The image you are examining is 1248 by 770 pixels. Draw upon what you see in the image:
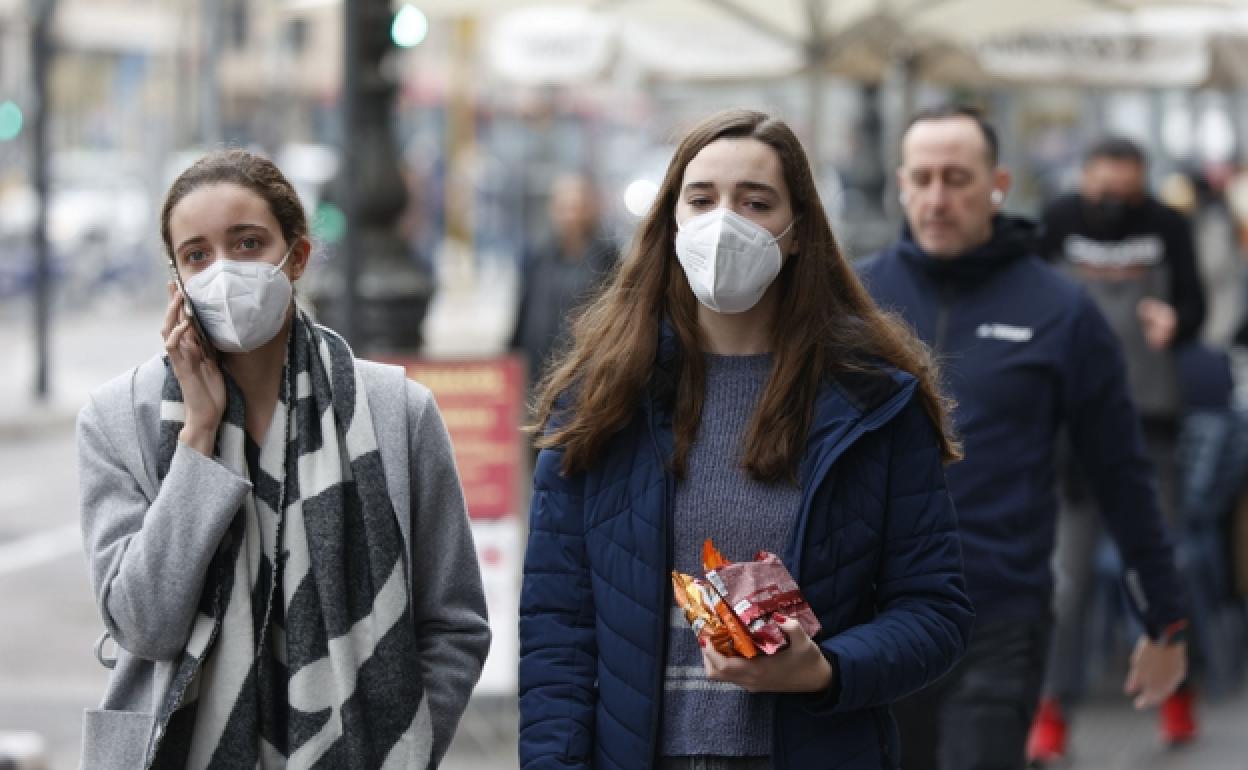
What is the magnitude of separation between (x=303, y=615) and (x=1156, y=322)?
18.4 feet

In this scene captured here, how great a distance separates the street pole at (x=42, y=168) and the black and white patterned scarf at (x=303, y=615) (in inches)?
669

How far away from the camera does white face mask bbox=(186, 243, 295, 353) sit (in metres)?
2.99

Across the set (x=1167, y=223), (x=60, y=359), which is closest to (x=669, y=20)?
(x=1167, y=223)

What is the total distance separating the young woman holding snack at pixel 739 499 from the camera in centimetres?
300

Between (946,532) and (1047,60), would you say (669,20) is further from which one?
(946,532)

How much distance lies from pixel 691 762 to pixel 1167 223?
→ 576 centimetres

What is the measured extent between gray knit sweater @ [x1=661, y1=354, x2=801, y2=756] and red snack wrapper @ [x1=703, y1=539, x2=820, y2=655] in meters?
0.12

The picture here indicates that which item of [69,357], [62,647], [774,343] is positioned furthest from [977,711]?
[69,357]

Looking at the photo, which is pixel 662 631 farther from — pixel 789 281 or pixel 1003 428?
pixel 1003 428

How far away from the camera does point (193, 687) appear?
2949mm

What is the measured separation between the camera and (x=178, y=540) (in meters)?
2.91

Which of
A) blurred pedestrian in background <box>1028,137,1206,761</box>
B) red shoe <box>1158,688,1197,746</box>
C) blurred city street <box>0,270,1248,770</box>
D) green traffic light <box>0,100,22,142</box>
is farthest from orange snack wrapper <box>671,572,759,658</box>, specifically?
green traffic light <box>0,100,22,142</box>

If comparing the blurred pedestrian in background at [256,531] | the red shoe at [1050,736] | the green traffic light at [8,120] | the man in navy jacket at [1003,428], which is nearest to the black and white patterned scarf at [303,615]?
the blurred pedestrian in background at [256,531]

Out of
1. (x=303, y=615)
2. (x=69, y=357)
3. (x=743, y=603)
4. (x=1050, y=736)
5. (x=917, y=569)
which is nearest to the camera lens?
(x=743, y=603)
